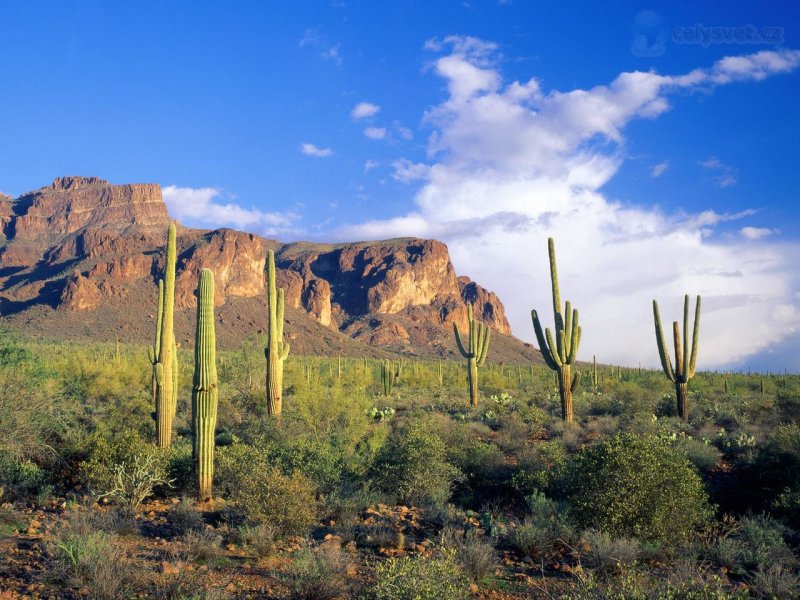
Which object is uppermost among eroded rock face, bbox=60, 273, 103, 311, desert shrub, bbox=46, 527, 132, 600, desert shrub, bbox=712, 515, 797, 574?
eroded rock face, bbox=60, 273, 103, 311

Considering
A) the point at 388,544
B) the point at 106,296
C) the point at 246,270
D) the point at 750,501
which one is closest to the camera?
the point at 388,544

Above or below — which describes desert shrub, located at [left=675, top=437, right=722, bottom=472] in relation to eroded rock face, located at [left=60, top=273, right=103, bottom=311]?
below

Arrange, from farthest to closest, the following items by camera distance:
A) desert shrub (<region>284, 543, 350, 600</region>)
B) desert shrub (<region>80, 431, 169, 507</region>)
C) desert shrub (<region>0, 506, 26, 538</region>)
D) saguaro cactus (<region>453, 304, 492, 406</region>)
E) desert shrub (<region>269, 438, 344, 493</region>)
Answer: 1. saguaro cactus (<region>453, 304, 492, 406</region>)
2. desert shrub (<region>269, 438, 344, 493</region>)
3. desert shrub (<region>80, 431, 169, 507</region>)
4. desert shrub (<region>0, 506, 26, 538</region>)
5. desert shrub (<region>284, 543, 350, 600</region>)

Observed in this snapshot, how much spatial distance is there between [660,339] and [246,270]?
98.8m

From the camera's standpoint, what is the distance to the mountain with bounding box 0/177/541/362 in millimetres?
90625

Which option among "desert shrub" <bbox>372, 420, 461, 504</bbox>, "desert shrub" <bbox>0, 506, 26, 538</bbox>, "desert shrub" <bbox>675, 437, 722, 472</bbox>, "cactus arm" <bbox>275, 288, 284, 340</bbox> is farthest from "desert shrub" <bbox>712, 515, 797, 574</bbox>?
"cactus arm" <bbox>275, 288, 284, 340</bbox>

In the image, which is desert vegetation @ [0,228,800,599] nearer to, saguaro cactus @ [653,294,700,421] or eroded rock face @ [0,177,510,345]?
saguaro cactus @ [653,294,700,421]

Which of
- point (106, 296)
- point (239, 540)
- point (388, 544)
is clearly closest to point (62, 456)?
point (239, 540)

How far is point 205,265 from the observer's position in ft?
359

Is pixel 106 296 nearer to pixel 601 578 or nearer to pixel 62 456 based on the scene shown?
pixel 62 456

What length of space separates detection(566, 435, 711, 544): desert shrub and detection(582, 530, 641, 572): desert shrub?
2.16 ft

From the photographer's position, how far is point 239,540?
7809mm

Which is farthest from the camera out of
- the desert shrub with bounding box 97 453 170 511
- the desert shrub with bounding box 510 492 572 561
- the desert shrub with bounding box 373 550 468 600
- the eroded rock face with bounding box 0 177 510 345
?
the eroded rock face with bounding box 0 177 510 345

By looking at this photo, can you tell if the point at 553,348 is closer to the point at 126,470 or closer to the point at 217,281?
the point at 126,470
